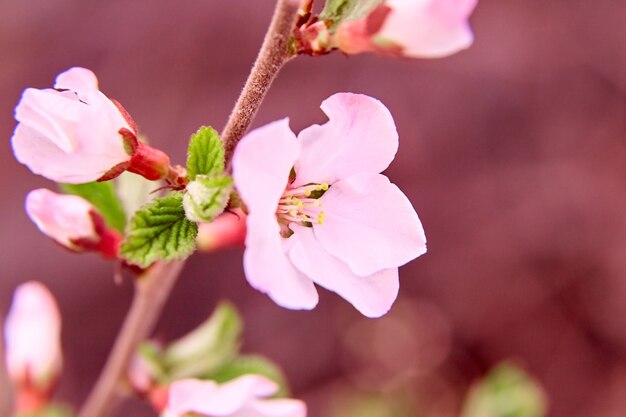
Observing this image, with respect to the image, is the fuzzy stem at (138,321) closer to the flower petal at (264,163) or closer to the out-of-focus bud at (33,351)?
the out-of-focus bud at (33,351)

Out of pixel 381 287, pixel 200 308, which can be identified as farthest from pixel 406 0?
pixel 200 308

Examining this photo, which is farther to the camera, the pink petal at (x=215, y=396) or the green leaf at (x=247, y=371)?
the green leaf at (x=247, y=371)

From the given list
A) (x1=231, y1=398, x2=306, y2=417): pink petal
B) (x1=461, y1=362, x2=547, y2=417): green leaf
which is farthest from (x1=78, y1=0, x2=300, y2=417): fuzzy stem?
(x1=461, y1=362, x2=547, y2=417): green leaf

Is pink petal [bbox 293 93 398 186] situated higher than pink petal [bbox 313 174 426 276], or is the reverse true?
pink petal [bbox 293 93 398 186]

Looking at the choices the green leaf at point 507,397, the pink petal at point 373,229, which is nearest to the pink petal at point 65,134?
the pink petal at point 373,229

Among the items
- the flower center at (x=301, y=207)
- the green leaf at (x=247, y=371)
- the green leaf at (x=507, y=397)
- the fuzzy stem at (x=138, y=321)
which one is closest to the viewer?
the flower center at (x=301, y=207)

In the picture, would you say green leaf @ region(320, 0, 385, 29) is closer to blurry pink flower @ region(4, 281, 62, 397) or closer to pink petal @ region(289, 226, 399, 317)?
pink petal @ region(289, 226, 399, 317)

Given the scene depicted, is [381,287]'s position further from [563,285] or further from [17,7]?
[17,7]
